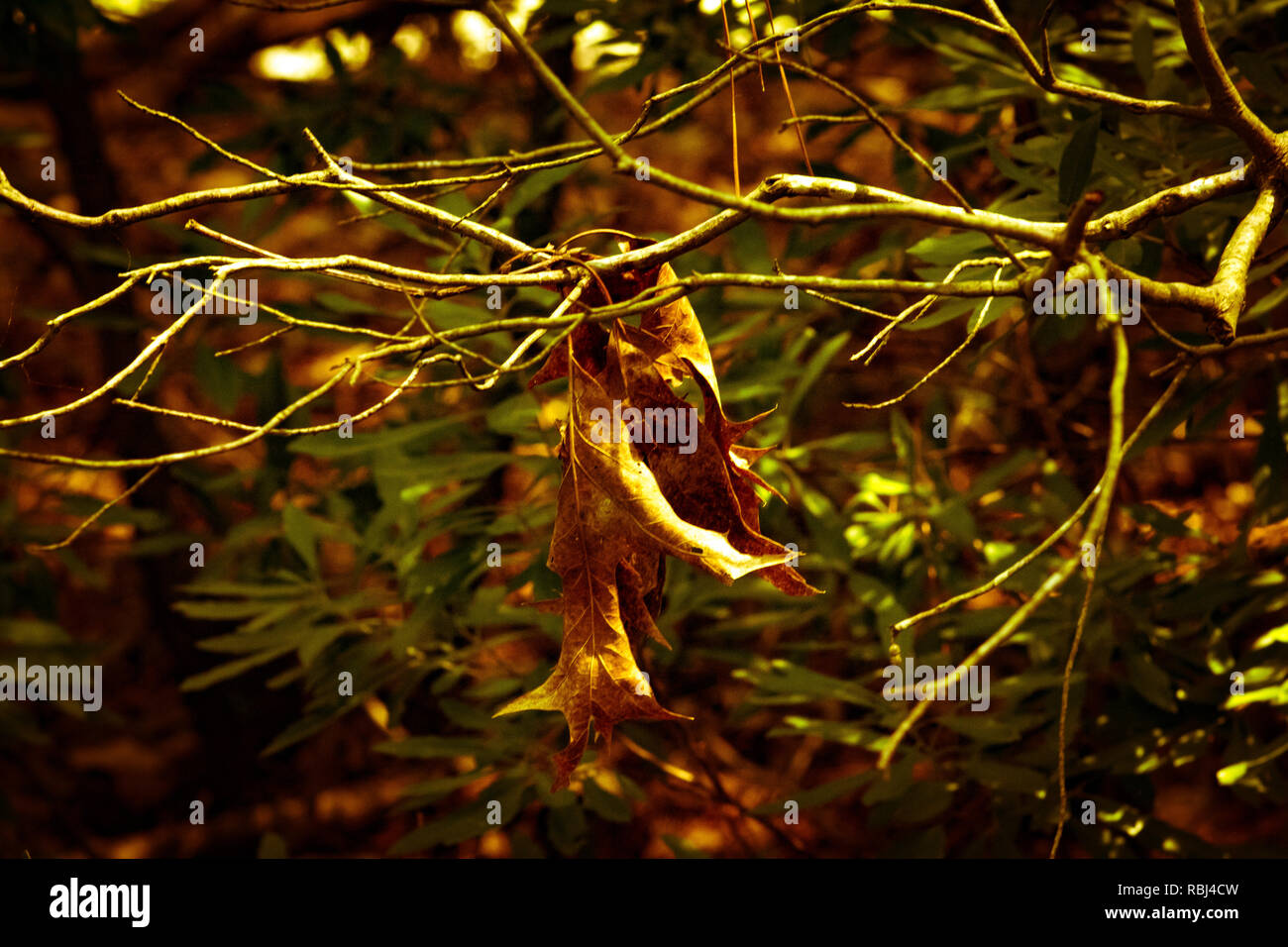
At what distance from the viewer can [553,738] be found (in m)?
1.88

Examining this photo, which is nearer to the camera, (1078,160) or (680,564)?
(1078,160)

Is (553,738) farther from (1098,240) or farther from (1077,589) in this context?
(1098,240)

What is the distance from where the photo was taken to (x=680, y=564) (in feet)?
6.46

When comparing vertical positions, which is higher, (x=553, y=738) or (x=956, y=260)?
(x=956, y=260)

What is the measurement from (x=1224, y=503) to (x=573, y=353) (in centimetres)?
259

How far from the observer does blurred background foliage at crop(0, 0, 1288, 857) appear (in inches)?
65.8

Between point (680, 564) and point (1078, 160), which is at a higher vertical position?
point (1078, 160)

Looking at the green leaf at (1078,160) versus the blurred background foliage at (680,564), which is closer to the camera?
the green leaf at (1078,160)

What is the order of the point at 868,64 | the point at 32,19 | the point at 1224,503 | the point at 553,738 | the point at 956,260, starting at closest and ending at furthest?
the point at 956,260, the point at 553,738, the point at 32,19, the point at 1224,503, the point at 868,64

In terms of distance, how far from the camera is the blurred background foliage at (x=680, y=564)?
1672 mm

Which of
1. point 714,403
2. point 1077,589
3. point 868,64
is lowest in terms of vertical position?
point 1077,589

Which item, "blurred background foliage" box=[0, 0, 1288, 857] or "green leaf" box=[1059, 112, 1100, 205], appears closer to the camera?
"green leaf" box=[1059, 112, 1100, 205]
